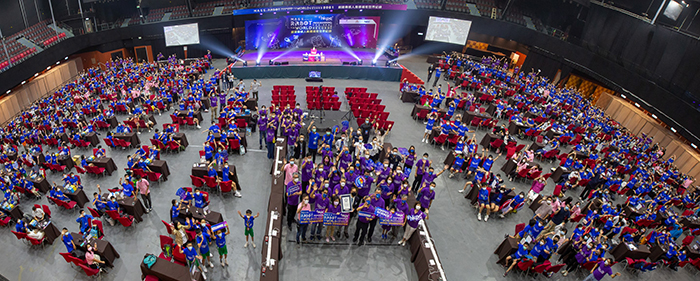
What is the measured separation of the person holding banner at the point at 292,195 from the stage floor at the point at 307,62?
64.6 ft

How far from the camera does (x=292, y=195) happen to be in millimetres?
10531

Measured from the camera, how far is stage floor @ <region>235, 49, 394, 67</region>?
29.2m

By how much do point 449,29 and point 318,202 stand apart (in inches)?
1184

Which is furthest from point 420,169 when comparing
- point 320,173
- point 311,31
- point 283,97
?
point 311,31

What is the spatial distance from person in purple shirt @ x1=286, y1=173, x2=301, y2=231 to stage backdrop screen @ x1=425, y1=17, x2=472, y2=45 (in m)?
29.2

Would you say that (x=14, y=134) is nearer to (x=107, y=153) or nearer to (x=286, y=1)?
(x=107, y=153)

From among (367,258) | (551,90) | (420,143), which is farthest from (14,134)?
(551,90)

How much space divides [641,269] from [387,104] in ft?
51.3

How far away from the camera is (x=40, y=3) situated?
1096 inches

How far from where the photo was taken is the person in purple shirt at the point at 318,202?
32.7 ft

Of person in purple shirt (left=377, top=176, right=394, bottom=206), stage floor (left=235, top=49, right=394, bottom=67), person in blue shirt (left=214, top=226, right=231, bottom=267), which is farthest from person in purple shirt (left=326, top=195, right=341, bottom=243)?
stage floor (left=235, top=49, right=394, bottom=67)

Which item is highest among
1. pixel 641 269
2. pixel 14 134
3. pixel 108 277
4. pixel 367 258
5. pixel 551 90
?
pixel 551 90

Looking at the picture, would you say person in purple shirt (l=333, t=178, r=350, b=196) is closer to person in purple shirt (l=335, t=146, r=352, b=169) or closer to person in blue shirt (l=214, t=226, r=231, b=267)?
person in purple shirt (l=335, t=146, r=352, b=169)

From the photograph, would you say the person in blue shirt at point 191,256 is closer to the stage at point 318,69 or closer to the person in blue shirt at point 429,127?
the person in blue shirt at point 429,127
